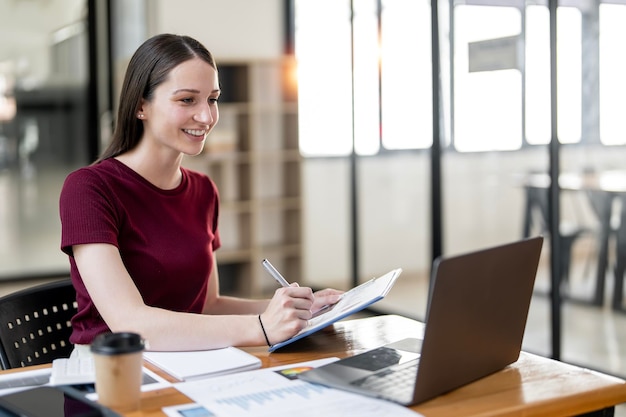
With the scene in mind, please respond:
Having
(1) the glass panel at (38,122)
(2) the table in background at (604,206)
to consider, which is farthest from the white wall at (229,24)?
(2) the table in background at (604,206)

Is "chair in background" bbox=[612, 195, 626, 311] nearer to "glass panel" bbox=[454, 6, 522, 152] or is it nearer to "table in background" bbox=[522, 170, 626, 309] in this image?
"table in background" bbox=[522, 170, 626, 309]

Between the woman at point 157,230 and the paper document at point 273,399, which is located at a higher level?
the woman at point 157,230

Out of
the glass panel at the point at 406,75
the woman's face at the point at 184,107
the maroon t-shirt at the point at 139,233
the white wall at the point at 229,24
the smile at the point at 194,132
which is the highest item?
the white wall at the point at 229,24

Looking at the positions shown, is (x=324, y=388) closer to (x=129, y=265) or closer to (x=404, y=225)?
(x=129, y=265)

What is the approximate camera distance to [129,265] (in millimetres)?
1980

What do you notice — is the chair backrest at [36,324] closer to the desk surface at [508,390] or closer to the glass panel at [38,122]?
the desk surface at [508,390]

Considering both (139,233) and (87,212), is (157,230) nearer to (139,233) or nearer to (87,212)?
(139,233)

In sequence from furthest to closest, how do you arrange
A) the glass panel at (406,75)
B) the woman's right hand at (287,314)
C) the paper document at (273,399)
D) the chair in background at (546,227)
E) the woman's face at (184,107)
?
1. the glass panel at (406,75)
2. the chair in background at (546,227)
3. the woman's face at (184,107)
4. the woman's right hand at (287,314)
5. the paper document at (273,399)

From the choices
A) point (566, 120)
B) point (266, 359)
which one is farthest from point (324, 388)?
point (566, 120)

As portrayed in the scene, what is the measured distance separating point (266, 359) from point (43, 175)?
4.25 m

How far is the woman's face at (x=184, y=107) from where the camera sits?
201 centimetres

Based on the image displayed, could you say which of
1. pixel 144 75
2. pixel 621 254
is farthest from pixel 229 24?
pixel 144 75

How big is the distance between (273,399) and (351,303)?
344mm

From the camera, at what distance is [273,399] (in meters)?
1.42
